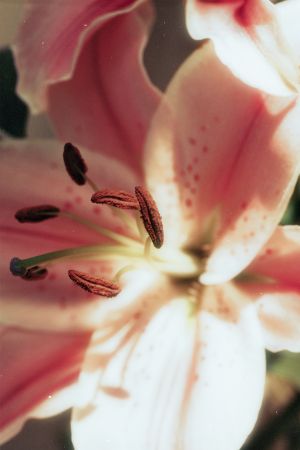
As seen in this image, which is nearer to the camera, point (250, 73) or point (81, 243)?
point (250, 73)

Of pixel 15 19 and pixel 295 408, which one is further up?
pixel 15 19

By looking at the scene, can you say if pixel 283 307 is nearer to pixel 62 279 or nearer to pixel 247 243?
pixel 247 243

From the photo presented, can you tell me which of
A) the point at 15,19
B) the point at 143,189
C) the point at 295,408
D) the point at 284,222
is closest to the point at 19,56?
the point at 15,19

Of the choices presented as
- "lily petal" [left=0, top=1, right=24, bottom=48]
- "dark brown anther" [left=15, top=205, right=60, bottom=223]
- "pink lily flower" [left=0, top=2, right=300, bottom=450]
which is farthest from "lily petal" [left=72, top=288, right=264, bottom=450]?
"lily petal" [left=0, top=1, right=24, bottom=48]

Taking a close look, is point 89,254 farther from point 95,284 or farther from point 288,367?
point 288,367

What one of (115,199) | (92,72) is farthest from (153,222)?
(92,72)

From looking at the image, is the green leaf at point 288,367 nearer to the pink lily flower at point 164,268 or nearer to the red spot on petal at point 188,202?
the pink lily flower at point 164,268
